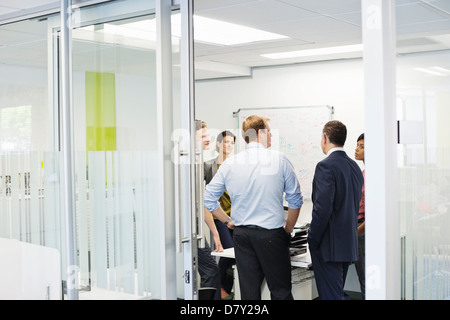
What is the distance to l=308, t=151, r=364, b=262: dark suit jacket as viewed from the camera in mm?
3322

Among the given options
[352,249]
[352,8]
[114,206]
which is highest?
[352,8]

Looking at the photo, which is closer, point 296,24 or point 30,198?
point 30,198

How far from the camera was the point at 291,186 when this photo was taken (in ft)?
11.5

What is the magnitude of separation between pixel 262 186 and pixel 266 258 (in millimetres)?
457

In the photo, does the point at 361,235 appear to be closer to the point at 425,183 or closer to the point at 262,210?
the point at 262,210

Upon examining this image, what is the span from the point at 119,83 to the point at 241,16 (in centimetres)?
134

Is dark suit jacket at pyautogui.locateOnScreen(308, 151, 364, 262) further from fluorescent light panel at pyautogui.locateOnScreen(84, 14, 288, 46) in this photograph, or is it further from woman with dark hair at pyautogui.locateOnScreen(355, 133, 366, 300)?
fluorescent light panel at pyautogui.locateOnScreen(84, 14, 288, 46)

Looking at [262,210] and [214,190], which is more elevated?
[214,190]

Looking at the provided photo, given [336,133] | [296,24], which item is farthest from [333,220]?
[296,24]

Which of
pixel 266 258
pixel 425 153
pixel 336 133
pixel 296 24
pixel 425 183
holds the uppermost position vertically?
pixel 296 24

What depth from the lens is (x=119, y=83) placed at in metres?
2.99

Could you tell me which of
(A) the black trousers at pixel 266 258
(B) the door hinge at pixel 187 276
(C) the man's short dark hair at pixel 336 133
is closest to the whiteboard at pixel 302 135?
(C) the man's short dark hair at pixel 336 133
